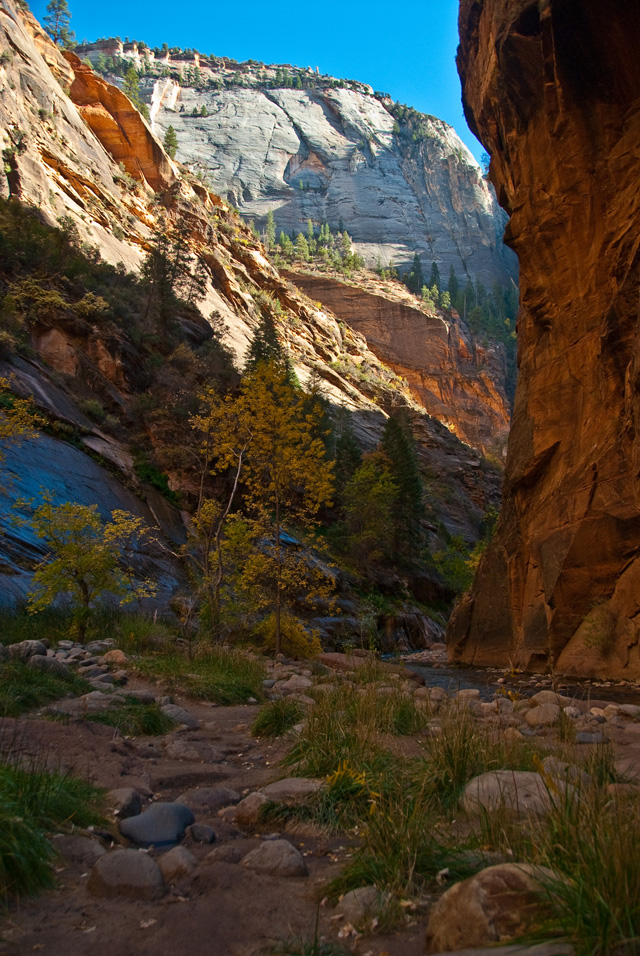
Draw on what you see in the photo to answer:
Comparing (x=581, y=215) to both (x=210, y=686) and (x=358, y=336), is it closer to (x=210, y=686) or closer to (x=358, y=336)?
(x=210, y=686)

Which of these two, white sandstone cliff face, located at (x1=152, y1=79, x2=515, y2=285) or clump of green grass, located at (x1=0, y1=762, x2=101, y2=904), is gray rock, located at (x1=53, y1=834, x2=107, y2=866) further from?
white sandstone cliff face, located at (x1=152, y1=79, x2=515, y2=285)

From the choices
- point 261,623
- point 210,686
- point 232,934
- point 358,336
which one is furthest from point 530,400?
point 358,336

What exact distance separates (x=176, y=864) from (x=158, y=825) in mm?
630

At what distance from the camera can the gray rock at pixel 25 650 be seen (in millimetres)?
7021

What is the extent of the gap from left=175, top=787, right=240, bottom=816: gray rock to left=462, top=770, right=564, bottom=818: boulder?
67.9 inches

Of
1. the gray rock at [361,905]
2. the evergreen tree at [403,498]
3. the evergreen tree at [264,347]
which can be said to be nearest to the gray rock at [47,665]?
the gray rock at [361,905]

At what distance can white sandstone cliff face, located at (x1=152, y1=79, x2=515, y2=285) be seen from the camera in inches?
4839

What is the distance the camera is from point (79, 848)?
300 cm

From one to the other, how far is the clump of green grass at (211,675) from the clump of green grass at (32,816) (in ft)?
15.4

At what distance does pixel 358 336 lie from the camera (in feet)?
279

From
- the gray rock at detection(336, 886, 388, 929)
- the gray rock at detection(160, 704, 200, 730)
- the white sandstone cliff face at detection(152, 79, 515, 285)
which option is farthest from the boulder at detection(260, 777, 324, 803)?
the white sandstone cliff face at detection(152, 79, 515, 285)

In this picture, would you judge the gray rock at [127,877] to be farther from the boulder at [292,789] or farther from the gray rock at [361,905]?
the boulder at [292,789]

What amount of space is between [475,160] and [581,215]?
17292 centimetres

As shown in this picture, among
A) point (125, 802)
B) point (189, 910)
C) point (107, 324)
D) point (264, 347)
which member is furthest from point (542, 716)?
point (264, 347)
